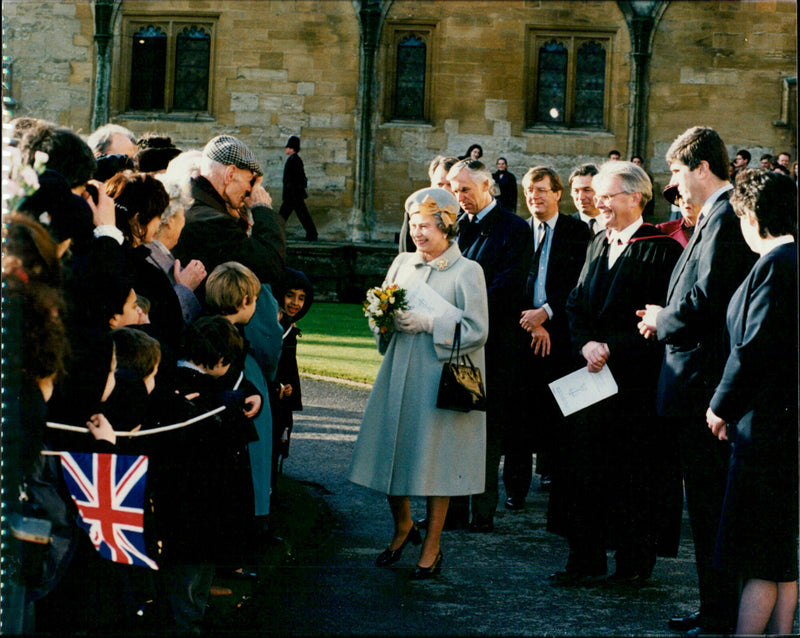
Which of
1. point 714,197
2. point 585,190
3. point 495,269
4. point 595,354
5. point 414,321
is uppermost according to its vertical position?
point 585,190

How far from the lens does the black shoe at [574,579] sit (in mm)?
5414

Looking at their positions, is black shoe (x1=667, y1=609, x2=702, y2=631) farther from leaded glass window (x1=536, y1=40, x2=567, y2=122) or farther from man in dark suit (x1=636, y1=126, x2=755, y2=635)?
leaded glass window (x1=536, y1=40, x2=567, y2=122)

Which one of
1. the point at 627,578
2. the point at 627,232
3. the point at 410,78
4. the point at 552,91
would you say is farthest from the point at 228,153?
the point at 552,91

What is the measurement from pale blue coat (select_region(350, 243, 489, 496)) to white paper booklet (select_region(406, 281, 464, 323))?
0.12 feet

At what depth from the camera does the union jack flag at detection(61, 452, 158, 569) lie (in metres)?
3.28

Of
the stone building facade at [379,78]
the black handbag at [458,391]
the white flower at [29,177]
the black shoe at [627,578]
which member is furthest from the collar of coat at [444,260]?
the stone building facade at [379,78]

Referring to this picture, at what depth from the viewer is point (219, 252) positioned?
5293mm

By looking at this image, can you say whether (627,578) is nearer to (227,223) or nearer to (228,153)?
(227,223)

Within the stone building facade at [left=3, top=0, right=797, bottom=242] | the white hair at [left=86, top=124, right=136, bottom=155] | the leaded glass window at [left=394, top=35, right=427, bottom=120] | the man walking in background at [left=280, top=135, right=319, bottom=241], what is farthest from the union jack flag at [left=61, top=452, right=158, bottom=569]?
the leaded glass window at [left=394, top=35, right=427, bottom=120]

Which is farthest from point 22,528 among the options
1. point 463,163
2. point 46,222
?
point 463,163

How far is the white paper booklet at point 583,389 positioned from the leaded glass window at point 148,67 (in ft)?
60.2

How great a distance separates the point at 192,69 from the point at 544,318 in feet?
55.8

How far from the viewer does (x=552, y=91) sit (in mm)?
22312

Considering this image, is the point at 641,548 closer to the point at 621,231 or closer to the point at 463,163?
the point at 621,231
